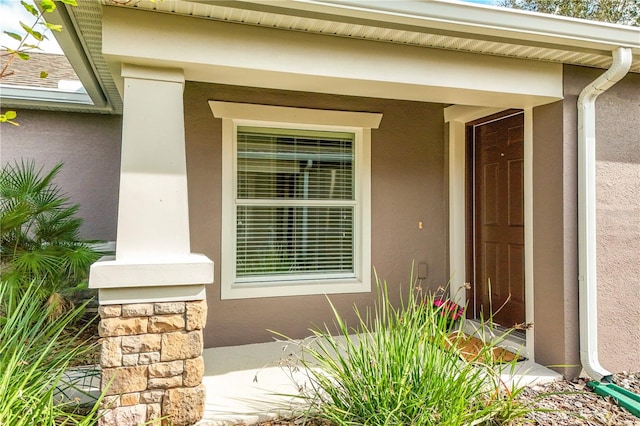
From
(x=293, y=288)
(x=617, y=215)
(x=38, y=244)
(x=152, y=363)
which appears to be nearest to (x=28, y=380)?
(x=152, y=363)

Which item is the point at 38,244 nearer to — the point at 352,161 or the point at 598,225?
the point at 352,161

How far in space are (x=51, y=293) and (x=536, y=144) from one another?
15.4ft

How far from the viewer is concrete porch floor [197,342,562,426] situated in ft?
9.80

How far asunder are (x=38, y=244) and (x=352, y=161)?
3367 millimetres

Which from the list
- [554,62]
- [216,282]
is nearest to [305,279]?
[216,282]

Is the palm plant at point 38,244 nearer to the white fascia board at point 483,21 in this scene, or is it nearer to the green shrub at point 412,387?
the green shrub at point 412,387

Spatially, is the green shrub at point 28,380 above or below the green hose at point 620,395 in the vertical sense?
above

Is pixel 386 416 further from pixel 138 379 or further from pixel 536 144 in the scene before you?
pixel 536 144

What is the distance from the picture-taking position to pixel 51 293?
3.94 meters

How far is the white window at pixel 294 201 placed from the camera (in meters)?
4.53

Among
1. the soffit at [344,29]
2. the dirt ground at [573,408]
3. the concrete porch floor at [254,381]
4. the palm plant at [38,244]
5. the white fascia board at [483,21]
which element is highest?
the white fascia board at [483,21]

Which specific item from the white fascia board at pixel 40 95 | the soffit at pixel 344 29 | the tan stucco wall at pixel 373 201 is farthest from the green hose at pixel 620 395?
the white fascia board at pixel 40 95

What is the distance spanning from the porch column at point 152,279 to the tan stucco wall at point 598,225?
301 centimetres

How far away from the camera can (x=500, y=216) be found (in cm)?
477
